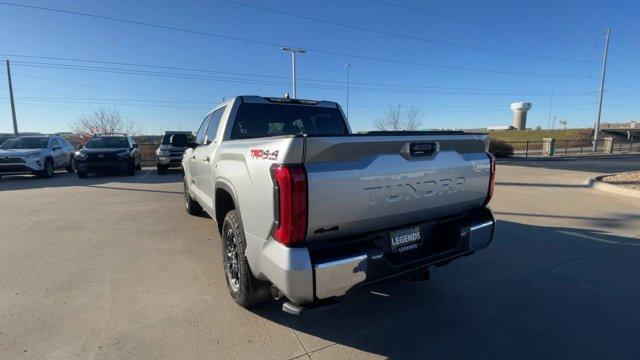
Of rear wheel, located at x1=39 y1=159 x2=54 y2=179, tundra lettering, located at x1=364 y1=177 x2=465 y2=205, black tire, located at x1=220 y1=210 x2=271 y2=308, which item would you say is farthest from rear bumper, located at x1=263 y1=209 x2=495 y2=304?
rear wheel, located at x1=39 y1=159 x2=54 y2=179

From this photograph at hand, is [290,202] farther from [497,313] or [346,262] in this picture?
[497,313]

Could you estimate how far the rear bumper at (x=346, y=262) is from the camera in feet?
7.29

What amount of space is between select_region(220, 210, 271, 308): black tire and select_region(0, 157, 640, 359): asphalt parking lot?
19cm

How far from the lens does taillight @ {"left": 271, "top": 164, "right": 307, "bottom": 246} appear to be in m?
2.19

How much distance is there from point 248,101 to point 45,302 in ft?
9.59

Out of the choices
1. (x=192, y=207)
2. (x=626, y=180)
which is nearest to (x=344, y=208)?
(x=192, y=207)

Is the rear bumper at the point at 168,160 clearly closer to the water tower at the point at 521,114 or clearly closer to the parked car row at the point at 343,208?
the parked car row at the point at 343,208

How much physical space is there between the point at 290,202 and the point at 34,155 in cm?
1508

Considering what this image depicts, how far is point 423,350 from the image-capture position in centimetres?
266

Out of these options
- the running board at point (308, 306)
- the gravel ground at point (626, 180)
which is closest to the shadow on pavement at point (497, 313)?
the running board at point (308, 306)

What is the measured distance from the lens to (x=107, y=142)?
14305mm

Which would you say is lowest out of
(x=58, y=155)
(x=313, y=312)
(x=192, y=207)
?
(x=313, y=312)

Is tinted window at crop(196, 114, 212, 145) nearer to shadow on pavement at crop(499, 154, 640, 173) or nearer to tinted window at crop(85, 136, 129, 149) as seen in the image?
tinted window at crop(85, 136, 129, 149)

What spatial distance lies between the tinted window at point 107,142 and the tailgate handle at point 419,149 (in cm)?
1458
